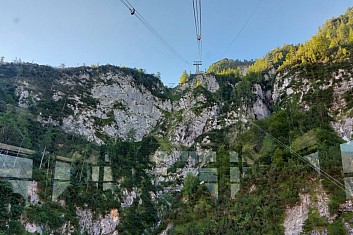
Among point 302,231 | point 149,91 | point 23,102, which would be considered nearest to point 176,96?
point 149,91

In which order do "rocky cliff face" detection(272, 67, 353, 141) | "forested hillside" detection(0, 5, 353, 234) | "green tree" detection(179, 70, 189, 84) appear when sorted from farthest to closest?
"green tree" detection(179, 70, 189, 84) < "rocky cliff face" detection(272, 67, 353, 141) < "forested hillside" detection(0, 5, 353, 234)

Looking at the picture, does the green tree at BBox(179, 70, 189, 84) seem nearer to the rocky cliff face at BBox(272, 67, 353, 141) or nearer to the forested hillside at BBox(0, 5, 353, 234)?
the forested hillside at BBox(0, 5, 353, 234)

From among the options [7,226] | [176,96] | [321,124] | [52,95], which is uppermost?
[176,96]

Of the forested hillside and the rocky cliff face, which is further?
the rocky cliff face

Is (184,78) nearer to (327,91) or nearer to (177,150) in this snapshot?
(177,150)

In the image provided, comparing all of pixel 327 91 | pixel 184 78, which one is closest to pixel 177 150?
pixel 327 91

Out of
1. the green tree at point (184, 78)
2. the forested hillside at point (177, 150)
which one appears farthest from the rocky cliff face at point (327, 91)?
the green tree at point (184, 78)

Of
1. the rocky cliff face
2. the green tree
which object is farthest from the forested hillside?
the green tree

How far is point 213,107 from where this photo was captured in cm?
7144

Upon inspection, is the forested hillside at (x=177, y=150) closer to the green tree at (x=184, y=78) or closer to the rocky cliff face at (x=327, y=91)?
the rocky cliff face at (x=327, y=91)

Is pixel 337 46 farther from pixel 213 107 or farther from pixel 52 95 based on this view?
pixel 52 95

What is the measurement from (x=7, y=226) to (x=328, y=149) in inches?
1335

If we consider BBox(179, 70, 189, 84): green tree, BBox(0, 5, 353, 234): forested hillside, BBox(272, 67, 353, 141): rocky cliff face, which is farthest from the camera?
BBox(179, 70, 189, 84): green tree

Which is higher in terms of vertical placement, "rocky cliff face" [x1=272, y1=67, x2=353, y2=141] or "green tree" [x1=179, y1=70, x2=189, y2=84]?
"green tree" [x1=179, y1=70, x2=189, y2=84]
